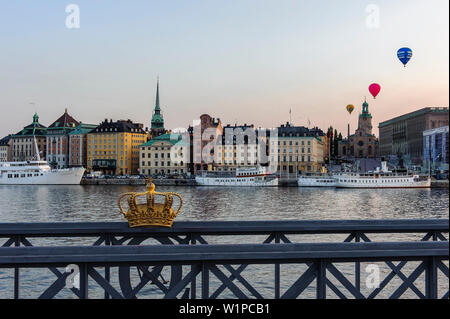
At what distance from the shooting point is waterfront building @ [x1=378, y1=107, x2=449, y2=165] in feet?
485

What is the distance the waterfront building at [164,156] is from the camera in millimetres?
130375

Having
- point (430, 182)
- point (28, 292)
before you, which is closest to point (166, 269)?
point (28, 292)

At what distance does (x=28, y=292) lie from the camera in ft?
56.0

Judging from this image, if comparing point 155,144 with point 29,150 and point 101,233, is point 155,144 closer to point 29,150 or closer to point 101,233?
point 29,150

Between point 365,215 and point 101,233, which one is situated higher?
point 101,233

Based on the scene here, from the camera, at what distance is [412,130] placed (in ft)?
536

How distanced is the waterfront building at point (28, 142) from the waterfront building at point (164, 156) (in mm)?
43654

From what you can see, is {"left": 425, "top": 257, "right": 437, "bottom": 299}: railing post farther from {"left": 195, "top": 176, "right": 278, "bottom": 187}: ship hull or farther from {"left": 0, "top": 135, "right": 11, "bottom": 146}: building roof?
{"left": 0, "top": 135, "right": 11, "bottom": 146}: building roof

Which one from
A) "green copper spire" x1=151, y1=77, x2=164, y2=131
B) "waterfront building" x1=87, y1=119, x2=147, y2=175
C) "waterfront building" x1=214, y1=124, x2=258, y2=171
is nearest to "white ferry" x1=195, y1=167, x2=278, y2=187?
"waterfront building" x1=214, y1=124, x2=258, y2=171

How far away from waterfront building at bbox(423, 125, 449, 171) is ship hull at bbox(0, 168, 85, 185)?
84.4 m

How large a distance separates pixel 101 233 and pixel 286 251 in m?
3.72

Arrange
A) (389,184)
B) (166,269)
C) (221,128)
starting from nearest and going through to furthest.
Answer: (166,269) → (389,184) → (221,128)

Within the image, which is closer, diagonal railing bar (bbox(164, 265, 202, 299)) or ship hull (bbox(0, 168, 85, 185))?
diagonal railing bar (bbox(164, 265, 202, 299))

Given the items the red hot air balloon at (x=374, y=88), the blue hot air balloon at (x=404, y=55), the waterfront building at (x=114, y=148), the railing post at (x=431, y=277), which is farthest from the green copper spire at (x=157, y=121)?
the railing post at (x=431, y=277)
